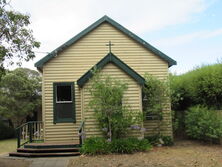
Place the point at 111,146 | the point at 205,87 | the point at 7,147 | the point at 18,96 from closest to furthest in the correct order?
the point at 111,146 < the point at 205,87 < the point at 7,147 < the point at 18,96

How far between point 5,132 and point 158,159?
729 inches

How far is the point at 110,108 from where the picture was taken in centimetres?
971

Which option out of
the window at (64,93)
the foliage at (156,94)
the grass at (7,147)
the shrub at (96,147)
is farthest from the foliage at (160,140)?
the grass at (7,147)

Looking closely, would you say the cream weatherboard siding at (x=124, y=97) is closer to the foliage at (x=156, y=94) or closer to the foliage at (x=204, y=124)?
the foliage at (x=156, y=94)

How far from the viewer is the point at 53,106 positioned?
11.8m

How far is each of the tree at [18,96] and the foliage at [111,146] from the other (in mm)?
14445

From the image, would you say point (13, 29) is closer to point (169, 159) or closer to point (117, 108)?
point (117, 108)

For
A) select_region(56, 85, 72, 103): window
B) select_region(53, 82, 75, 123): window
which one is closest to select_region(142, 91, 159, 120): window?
select_region(53, 82, 75, 123): window

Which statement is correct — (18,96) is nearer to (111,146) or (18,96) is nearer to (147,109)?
(147,109)

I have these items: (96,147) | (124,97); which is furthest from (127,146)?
(124,97)

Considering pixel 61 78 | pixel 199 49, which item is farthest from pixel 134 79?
pixel 199 49

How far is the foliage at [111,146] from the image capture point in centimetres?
929

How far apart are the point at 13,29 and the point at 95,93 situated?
157 inches

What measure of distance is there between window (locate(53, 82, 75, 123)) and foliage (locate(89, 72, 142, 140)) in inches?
82.2
